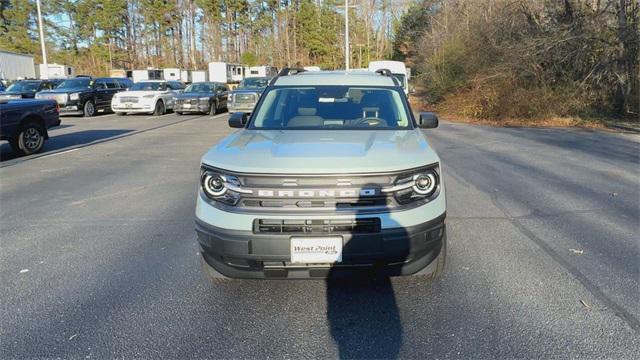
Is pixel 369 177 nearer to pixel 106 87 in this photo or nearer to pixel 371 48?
pixel 106 87

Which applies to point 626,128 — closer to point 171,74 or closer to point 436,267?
point 436,267

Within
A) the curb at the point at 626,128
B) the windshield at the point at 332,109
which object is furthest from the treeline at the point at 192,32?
the windshield at the point at 332,109

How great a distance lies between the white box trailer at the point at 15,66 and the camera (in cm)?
3884

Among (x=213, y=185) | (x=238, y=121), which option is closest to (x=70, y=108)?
(x=238, y=121)

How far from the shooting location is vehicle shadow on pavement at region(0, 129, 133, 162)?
37.2ft

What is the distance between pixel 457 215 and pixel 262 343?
139 inches

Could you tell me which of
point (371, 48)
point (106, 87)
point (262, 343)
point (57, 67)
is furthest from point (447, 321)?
point (371, 48)

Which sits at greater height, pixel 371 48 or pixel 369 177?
pixel 371 48

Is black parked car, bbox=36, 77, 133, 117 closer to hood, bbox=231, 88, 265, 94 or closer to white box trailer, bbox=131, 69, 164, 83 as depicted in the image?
hood, bbox=231, 88, 265, 94

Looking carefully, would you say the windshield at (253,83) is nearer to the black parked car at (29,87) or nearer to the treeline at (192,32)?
the black parked car at (29,87)

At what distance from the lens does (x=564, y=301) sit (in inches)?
139

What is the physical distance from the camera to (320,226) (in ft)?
10.1

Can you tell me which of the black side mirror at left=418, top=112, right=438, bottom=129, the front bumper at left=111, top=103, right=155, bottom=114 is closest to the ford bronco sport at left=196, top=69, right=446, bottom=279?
the black side mirror at left=418, top=112, right=438, bottom=129

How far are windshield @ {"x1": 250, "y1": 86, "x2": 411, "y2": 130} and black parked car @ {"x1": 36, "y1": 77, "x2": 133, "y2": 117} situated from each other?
18324mm
